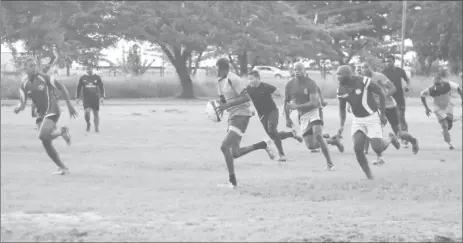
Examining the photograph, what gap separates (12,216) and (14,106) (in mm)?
41402

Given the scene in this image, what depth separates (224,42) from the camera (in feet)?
17.9

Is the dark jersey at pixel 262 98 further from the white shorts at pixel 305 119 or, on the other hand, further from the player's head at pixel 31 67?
the player's head at pixel 31 67

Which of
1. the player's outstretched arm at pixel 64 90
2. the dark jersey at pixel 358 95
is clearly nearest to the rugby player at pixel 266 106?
the dark jersey at pixel 358 95

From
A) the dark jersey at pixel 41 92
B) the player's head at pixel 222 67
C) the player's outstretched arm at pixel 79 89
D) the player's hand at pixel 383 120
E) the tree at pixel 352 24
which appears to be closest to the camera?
the player's head at pixel 222 67

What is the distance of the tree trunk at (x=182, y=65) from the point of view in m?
5.75

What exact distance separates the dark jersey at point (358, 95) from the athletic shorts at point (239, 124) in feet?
2.07

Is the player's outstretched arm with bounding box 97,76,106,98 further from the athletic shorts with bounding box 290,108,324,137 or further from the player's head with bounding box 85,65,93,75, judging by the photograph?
the athletic shorts with bounding box 290,108,324,137

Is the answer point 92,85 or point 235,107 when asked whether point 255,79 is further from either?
point 92,85

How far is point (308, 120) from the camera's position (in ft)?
17.9

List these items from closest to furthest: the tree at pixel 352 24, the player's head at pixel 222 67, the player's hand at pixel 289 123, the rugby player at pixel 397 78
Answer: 1. the player's head at pixel 222 67
2. the player's hand at pixel 289 123
3. the tree at pixel 352 24
4. the rugby player at pixel 397 78

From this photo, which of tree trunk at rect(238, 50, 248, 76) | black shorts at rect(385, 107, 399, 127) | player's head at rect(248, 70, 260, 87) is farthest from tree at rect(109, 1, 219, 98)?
black shorts at rect(385, 107, 399, 127)

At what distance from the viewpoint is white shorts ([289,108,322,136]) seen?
16.9ft

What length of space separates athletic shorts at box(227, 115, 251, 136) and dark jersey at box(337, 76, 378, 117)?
63cm

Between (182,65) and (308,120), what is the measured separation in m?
0.99
